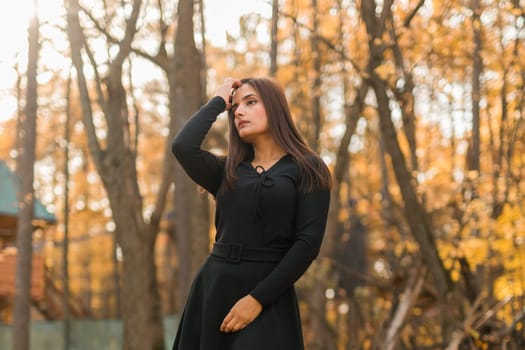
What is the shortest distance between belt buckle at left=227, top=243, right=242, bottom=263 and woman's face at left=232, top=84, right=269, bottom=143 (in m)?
0.55

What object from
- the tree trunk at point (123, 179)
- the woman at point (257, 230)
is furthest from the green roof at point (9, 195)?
the woman at point (257, 230)

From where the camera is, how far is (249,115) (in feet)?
14.1

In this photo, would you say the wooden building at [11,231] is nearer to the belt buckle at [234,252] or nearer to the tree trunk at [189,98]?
the tree trunk at [189,98]

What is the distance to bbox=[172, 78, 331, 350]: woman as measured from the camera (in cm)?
400

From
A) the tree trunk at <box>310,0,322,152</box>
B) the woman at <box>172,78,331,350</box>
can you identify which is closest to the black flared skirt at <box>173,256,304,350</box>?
the woman at <box>172,78,331,350</box>

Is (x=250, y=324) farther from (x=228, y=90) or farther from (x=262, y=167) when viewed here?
(x=228, y=90)

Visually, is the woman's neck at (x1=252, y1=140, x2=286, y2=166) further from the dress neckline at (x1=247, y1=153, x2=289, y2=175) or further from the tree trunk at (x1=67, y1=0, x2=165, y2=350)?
the tree trunk at (x1=67, y1=0, x2=165, y2=350)

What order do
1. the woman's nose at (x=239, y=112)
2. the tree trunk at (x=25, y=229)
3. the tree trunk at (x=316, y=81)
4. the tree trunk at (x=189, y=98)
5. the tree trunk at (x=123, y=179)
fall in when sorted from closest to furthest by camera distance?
the woman's nose at (x=239, y=112) < the tree trunk at (x=123, y=179) < the tree trunk at (x=189, y=98) < the tree trunk at (x=25, y=229) < the tree trunk at (x=316, y=81)

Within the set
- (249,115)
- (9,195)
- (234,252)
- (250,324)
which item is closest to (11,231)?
(9,195)

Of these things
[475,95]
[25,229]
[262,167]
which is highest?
[475,95]

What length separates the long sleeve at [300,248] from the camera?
156 inches

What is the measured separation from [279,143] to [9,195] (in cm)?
1994

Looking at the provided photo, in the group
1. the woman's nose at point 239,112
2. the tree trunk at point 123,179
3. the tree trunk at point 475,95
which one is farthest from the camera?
the tree trunk at point 475,95

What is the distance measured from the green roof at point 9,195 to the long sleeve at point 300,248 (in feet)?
61.5
